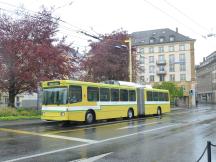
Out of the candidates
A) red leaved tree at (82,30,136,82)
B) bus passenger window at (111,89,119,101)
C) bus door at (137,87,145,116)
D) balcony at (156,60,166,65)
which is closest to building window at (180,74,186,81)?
balcony at (156,60,166,65)

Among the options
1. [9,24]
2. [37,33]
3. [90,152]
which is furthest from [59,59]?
[90,152]

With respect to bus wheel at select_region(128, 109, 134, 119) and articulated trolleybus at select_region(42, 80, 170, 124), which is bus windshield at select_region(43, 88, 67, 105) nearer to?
articulated trolleybus at select_region(42, 80, 170, 124)

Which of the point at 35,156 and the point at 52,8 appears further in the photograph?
the point at 52,8

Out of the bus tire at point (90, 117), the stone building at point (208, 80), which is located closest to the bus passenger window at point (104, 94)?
A: the bus tire at point (90, 117)

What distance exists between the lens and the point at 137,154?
1127cm

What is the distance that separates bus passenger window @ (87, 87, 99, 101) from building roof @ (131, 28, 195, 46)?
2887 inches

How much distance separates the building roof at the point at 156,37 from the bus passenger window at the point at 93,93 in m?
73.3

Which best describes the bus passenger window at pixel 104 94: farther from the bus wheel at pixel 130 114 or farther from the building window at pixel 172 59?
the building window at pixel 172 59

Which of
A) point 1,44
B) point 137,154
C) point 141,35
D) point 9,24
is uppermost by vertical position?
point 141,35

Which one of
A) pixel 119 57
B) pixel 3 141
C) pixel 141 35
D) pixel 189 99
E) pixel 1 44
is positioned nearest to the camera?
pixel 3 141

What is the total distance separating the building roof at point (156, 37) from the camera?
320 feet

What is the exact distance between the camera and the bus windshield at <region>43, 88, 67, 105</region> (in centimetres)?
2155

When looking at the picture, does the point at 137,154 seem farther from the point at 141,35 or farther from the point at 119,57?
the point at 141,35

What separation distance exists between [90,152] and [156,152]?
2076 mm
